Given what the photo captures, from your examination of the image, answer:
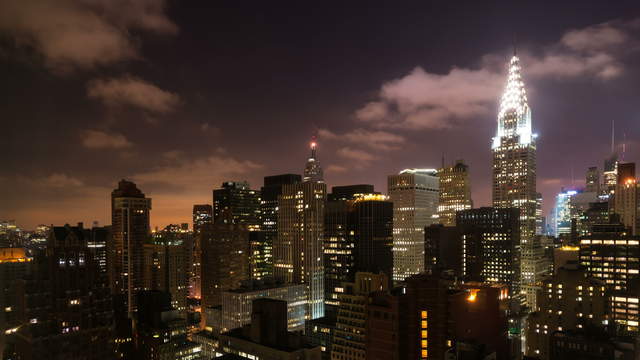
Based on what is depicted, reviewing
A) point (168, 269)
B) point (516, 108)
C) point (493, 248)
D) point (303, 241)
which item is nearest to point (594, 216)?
point (516, 108)

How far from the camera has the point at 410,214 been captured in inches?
4806

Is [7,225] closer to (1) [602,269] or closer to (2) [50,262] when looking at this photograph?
(2) [50,262]

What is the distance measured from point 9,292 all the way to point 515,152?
116982 mm

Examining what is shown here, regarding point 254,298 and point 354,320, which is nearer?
point 354,320

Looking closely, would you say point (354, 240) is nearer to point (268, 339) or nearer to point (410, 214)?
point (410, 214)

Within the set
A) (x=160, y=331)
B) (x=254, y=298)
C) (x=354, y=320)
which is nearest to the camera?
(x=354, y=320)

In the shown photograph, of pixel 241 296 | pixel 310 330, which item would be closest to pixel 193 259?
pixel 241 296

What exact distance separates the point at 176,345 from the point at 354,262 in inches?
1516

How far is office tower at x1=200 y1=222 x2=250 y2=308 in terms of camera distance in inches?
3887

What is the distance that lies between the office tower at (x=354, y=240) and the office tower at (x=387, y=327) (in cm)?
5003

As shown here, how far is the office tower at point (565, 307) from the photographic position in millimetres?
51062

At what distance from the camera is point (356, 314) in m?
50.2

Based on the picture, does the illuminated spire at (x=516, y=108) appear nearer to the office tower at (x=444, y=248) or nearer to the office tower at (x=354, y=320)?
the office tower at (x=444, y=248)

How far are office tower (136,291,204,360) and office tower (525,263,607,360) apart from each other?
4839 centimetres
